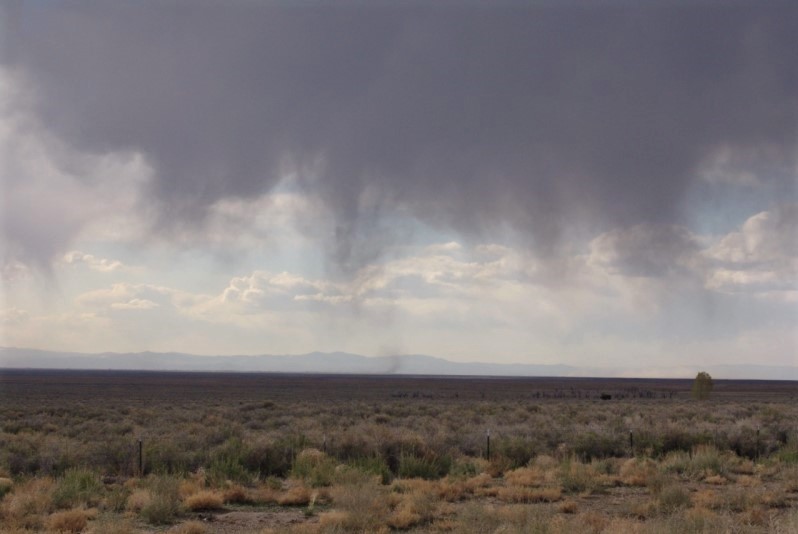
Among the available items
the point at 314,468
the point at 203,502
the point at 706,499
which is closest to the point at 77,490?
the point at 203,502

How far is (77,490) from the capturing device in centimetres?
1912

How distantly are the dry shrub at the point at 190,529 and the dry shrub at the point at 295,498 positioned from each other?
3.61 metres

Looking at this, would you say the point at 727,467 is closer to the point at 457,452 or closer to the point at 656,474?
the point at 656,474

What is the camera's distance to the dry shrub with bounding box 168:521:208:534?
1545 centimetres

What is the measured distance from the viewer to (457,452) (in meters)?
27.3

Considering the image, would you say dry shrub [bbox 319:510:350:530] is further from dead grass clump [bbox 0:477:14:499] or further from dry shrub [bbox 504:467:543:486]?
dead grass clump [bbox 0:477:14:499]

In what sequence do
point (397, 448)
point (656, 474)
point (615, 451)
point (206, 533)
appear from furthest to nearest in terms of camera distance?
point (615, 451) → point (397, 448) → point (656, 474) → point (206, 533)

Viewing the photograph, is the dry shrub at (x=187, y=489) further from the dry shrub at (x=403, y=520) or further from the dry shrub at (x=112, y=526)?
the dry shrub at (x=403, y=520)

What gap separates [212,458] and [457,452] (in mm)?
8369

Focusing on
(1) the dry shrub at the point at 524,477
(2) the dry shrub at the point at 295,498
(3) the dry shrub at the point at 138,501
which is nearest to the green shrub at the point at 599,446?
(1) the dry shrub at the point at 524,477

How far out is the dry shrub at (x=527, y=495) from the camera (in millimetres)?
19750

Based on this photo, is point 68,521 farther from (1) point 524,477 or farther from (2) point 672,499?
(2) point 672,499

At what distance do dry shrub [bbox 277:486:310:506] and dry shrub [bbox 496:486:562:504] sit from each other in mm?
4965

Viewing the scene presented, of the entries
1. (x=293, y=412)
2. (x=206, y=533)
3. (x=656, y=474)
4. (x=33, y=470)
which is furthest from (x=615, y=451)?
(x=293, y=412)
